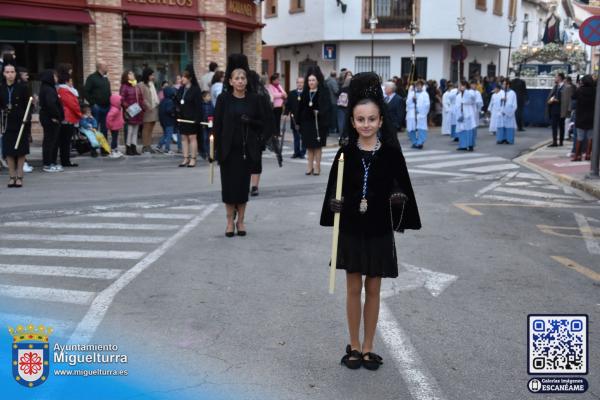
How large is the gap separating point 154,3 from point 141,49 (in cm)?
150

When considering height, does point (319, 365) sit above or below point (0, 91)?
below

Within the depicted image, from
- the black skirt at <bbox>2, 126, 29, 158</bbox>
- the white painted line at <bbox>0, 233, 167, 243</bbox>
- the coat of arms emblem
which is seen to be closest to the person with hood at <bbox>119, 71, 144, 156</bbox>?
the black skirt at <bbox>2, 126, 29, 158</bbox>

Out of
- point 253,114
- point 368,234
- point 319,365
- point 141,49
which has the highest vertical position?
point 141,49

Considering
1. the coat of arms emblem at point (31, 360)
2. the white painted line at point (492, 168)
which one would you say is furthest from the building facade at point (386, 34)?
the coat of arms emblem at point (31, 360)

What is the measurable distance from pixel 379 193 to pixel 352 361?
109 centimetres

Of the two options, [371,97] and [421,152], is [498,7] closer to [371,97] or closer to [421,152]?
[421,152]

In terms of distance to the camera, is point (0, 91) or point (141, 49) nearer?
point (0, 91)

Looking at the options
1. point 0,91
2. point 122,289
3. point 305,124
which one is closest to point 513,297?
point 122,289

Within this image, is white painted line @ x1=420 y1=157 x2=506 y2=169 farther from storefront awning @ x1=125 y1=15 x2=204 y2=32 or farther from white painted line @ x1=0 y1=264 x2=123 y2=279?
white painted line @ x1=0 y1=264 x2=123 y2=279

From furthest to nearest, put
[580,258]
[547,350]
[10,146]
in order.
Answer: [10,146]
[580,258]
[547,350]

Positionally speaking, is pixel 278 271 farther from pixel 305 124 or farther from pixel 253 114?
pixel 305 124

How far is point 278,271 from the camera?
23.6 ft

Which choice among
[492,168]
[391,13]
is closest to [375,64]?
[391,13]

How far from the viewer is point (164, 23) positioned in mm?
21953
